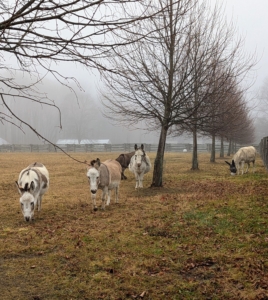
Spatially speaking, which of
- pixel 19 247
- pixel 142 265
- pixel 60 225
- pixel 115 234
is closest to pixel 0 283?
pixel 19 247

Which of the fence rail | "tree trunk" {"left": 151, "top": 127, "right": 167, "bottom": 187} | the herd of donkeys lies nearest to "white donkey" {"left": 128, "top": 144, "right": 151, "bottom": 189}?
"tree trunk" {"left": 151, "top": 127, "right": 167, "bottom": 187}

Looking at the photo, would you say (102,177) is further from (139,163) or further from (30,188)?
(139,163)

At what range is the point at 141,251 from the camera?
5.77 m

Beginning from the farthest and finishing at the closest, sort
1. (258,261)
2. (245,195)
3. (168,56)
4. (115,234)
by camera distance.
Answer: (168,56) < (245,195) < (115,234) < (258,261)

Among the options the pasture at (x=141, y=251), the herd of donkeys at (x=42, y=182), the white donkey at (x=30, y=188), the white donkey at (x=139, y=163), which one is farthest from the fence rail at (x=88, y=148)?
the pasture at (x=141, y=251)

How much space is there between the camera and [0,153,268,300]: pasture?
170 inches

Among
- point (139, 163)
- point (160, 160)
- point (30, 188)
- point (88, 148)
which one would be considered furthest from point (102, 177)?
point (88, 148)

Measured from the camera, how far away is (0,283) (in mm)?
4660

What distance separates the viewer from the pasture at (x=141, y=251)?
432 centimetres

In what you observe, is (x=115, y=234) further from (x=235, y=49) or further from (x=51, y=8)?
(x=235, y=49)

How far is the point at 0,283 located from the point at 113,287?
165cm

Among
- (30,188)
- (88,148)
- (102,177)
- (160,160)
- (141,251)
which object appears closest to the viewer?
(141,251)

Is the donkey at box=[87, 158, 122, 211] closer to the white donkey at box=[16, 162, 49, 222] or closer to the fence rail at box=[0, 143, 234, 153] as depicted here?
the white donkey at box=[16, 162, 49, 222]

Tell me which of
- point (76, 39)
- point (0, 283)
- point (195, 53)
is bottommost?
point (0, 283)
